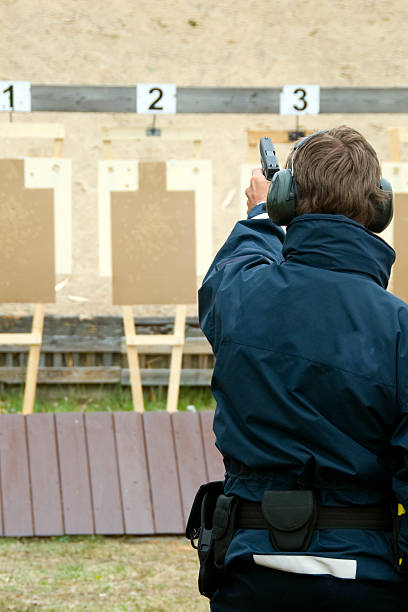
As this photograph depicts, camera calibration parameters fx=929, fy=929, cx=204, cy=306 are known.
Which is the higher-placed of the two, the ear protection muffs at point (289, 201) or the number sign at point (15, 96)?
the number sign at point (15, 96)

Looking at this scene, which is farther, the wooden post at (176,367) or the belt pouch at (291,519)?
the wooden post at (176,367)

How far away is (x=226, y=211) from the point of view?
5.86 metres

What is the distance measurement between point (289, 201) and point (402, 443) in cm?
44

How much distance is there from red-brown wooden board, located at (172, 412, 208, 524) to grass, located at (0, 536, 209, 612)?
0.20 m

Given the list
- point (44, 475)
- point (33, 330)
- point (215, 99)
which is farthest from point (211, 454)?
point (215, 99)

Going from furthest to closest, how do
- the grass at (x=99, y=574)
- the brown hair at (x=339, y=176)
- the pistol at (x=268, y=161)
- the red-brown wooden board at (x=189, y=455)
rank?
1. the red-brown wooden board at (x=189, y=455)
2. the grass at (x=99, y=574)
3. the pistol at (x=268, y=161)
4. the brown hair at (x=339, y=176)

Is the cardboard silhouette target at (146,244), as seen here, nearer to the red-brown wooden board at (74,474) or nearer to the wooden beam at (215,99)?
the wooden beam at (215,99)

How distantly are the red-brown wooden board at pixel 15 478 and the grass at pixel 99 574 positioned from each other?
7 cm

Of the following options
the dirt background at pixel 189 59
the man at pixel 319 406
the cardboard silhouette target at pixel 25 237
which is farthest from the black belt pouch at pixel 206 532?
the dirt background at pixel 189 59

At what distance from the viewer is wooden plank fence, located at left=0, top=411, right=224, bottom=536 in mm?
3846

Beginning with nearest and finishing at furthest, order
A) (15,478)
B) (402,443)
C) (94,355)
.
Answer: (402,443)
(15,478)
(94,355)

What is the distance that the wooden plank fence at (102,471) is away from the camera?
12.6ft

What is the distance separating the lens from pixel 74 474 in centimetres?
392

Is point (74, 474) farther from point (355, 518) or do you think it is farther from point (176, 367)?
point (355, 518)
